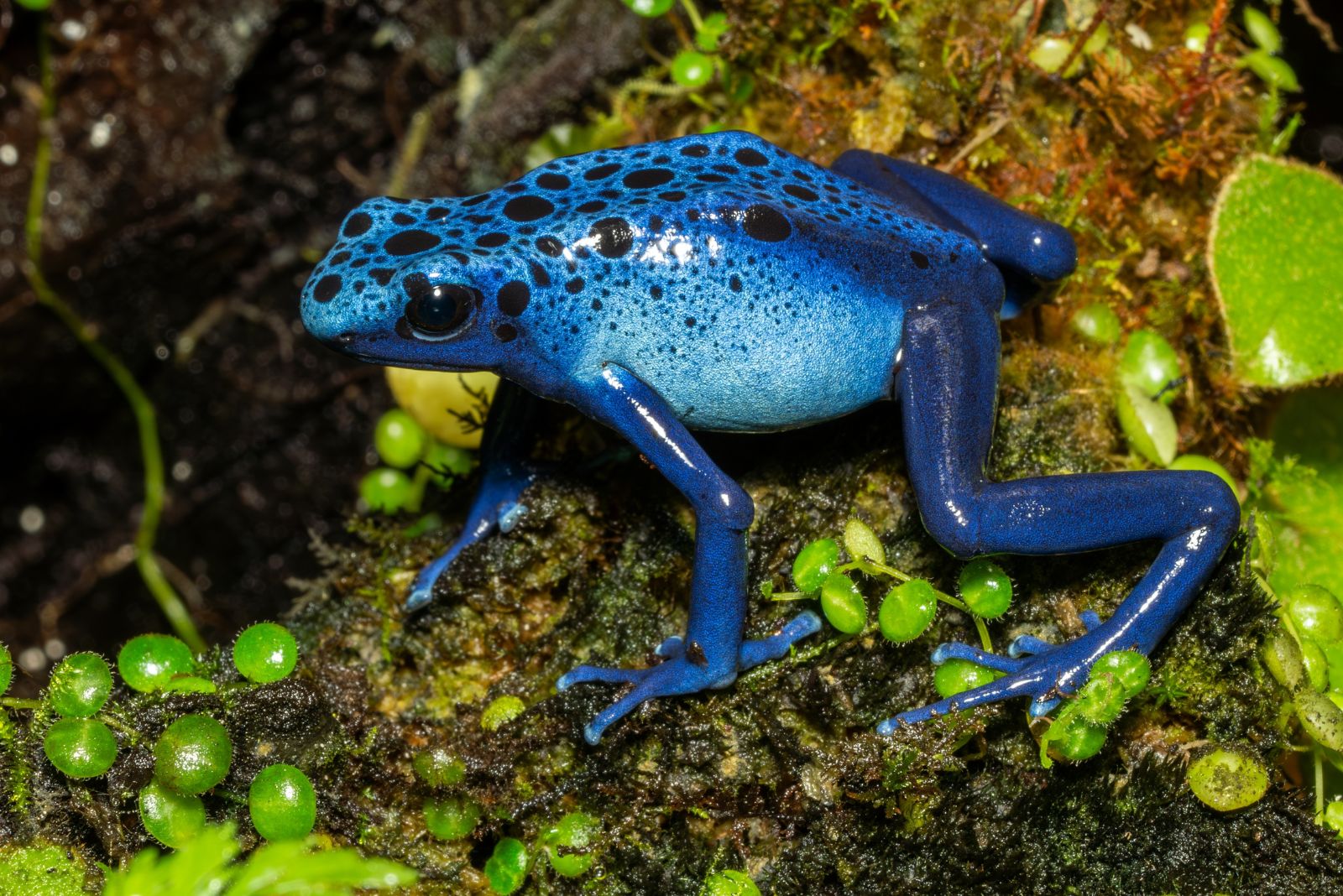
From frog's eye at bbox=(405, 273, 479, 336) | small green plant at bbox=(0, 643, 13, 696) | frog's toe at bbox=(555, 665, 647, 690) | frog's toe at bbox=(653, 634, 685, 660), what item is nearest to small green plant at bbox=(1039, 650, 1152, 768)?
frog's toe at bbox=(653, 634, 685, 660)

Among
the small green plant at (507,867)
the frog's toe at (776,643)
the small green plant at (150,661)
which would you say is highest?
the small green plant at (150,661)

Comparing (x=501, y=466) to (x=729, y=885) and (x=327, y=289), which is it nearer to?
(x=327, y=289)

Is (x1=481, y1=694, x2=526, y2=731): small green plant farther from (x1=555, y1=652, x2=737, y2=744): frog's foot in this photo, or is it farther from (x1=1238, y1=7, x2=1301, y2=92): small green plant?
Answer: (x1=1238, y1=7, x2=1301, y2=92): small green plant

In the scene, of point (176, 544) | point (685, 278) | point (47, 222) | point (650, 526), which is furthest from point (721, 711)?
point (47, 222)

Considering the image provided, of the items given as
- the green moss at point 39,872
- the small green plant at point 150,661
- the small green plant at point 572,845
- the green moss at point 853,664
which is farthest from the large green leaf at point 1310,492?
the green moss at point 39,872

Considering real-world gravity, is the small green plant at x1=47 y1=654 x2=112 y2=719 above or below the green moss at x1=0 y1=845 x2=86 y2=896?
above

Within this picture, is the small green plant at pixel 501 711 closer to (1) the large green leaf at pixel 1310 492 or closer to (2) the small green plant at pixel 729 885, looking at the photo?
(2) the small green plant at pixel 729 885

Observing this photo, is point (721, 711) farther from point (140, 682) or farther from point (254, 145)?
point (254, 145)
